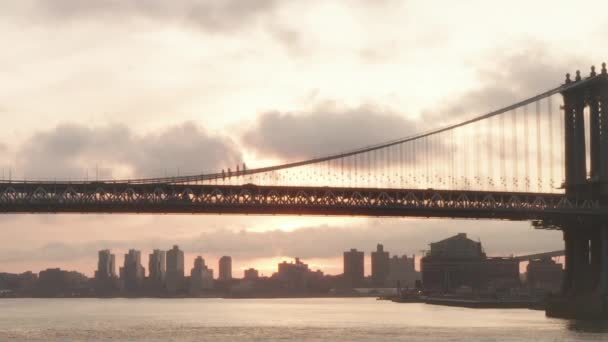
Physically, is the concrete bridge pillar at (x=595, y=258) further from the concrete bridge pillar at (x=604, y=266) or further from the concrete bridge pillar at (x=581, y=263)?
the concrete bridge pillar at (x=604, y=266)

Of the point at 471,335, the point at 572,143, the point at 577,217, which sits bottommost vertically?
the point at 471,335

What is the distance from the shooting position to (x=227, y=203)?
290 ft

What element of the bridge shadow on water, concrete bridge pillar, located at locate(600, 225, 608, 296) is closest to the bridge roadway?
concrete bridge pillar, located at locate(600, 225, 608, 296)

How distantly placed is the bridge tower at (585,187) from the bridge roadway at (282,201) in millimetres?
1954

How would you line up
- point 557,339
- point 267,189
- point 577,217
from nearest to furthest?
point 557,339
point 267,189
point 577,217

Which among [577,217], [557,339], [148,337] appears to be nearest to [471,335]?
[557,339]

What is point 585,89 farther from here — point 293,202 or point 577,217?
point 293,202

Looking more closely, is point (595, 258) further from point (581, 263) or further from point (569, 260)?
point (569, 260)

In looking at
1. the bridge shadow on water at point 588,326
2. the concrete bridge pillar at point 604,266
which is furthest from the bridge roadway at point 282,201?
the bridge shadow on water at point 588,326

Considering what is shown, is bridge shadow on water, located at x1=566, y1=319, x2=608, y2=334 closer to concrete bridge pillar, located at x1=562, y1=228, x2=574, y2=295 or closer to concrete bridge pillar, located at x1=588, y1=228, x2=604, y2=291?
concrete bridge pillar, located at x1=588, y1=228, x2=604, y2=291

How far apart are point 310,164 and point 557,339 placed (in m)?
28.9

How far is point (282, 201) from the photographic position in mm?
89750

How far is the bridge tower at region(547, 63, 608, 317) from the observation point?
312 ft

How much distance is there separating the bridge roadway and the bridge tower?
6.41ft
